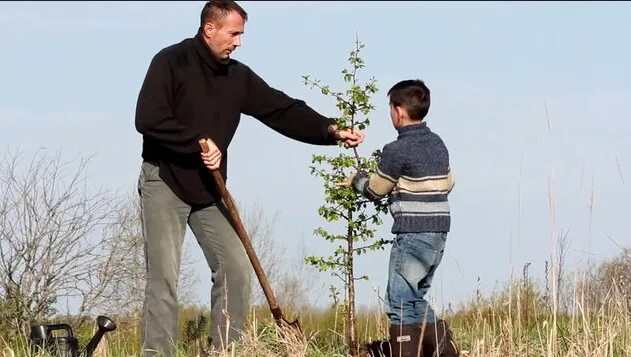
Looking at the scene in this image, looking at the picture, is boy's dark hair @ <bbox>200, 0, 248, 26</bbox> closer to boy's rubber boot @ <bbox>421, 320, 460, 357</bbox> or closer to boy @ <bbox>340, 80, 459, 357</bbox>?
boy @ <bbox>340, 80, 459, 357</bbox>

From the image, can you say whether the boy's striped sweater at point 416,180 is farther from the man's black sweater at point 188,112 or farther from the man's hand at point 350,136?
the man's black sweater at point 188,112

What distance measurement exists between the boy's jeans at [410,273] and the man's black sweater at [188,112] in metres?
1.22

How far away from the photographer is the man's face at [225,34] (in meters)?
6.64

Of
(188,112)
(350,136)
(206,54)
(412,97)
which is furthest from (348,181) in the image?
(206,54)

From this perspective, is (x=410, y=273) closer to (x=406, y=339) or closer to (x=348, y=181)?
(x=406, y=339)

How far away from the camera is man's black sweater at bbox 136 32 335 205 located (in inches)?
256

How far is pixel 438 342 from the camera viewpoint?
6.24m

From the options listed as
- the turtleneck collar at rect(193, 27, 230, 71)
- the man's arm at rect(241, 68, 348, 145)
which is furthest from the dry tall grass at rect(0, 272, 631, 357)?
the turtleneck collar at rect(193, 27, 230, 71)

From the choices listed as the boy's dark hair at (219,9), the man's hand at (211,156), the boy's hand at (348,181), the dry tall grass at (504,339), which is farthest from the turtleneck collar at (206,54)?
the dry tall grass at (504,339)

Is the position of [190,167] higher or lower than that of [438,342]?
higher

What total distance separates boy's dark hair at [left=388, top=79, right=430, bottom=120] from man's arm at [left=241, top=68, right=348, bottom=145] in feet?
3.01

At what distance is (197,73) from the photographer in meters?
6.80

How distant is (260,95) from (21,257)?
3.21 m

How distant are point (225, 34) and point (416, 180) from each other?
4.98 feet
